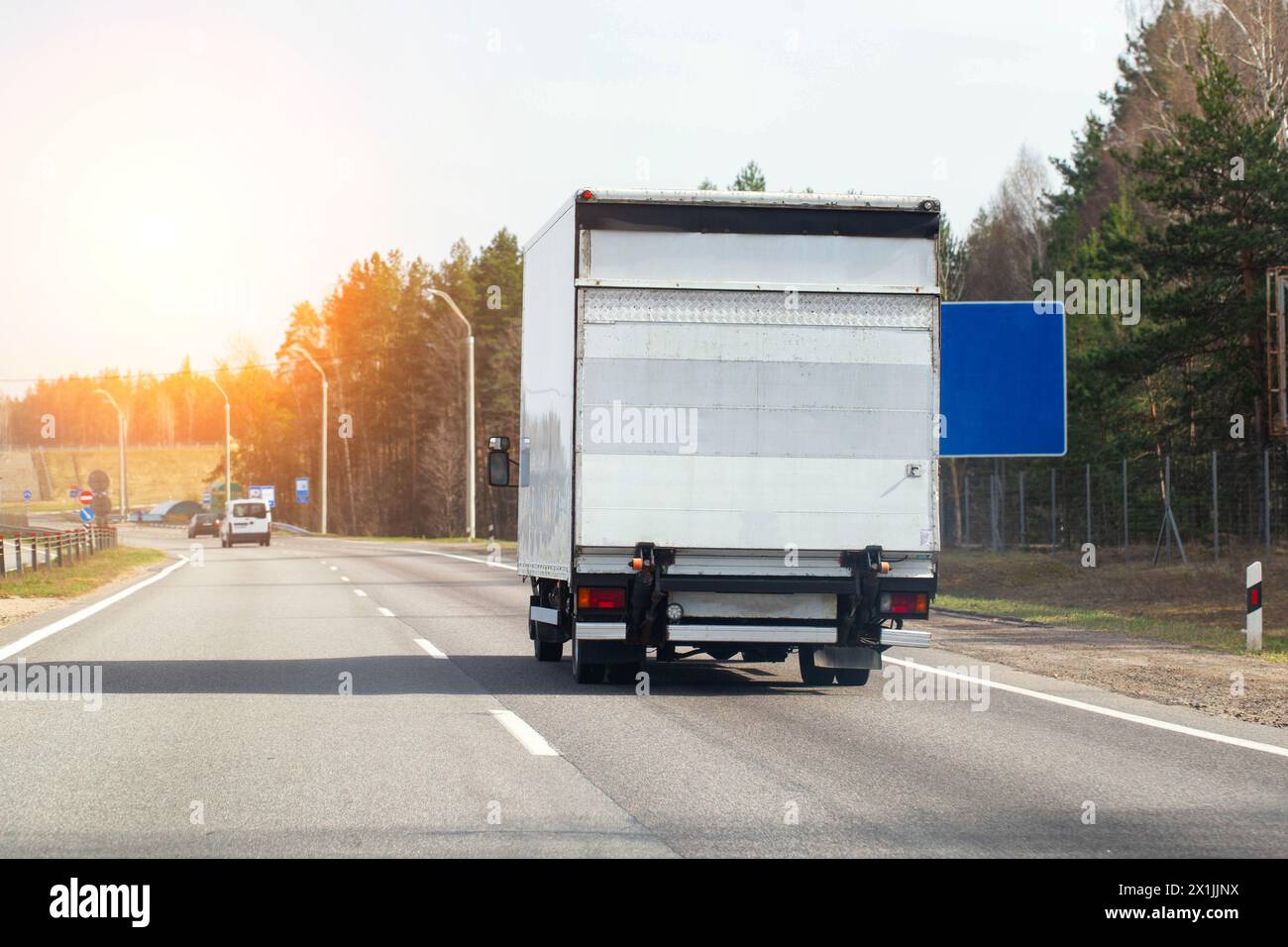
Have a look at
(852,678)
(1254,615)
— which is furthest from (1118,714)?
(1254,615)

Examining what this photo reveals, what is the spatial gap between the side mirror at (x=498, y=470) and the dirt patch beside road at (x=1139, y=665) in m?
5.18

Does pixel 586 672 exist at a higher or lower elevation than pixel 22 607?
higher

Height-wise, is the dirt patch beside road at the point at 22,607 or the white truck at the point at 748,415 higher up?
the white truck at the point at 748,415

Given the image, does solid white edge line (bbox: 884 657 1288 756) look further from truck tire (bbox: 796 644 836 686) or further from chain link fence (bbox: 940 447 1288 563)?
chain link fence (bbox: 940 447 1288 563)

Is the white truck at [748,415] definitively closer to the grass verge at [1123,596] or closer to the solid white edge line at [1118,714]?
the solid white edge line at [1118,714]

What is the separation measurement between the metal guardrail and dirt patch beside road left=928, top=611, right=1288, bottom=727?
19141mm

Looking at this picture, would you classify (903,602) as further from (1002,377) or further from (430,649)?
(1002,377)

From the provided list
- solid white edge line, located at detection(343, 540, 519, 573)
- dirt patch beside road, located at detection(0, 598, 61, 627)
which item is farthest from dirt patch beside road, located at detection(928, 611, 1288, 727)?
solid white edge line, located at detection(343, 540, 519, 573)

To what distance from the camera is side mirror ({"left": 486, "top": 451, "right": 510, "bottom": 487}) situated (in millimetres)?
13966

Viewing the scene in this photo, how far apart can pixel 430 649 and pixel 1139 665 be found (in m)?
7.12

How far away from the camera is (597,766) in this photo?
8578 millimetres

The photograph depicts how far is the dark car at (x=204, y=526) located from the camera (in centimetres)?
7269

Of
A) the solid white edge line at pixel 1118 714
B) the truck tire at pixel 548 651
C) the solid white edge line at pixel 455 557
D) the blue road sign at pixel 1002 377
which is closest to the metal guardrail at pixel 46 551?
the solid white edge line at pixel 455 557
